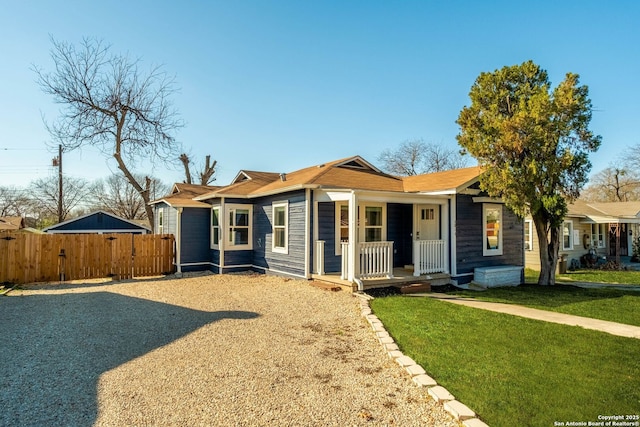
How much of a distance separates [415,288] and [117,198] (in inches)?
1695

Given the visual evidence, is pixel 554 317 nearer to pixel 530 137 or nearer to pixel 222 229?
pixel 530 137

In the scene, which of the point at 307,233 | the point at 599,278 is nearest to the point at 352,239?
the point at 307,233

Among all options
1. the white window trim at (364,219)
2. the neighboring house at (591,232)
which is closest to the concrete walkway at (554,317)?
the white window trim at (364,219)

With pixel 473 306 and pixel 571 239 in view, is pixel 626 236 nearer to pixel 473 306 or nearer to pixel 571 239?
pixel 571 239

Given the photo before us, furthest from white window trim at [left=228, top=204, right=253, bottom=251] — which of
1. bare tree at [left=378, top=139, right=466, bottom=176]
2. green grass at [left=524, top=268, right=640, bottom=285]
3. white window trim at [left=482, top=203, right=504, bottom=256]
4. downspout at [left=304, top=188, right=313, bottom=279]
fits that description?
bare tree at [left=378, top=139, right=466, bottom=176]

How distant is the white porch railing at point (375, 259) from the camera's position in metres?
9.05

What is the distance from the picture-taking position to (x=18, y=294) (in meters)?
9.14

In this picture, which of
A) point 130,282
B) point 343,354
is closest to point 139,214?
point 130,282

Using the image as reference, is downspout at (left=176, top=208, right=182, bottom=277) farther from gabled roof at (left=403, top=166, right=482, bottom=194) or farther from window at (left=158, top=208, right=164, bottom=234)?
gabled roof at (left=403, top=166, right=482, bottom=194)

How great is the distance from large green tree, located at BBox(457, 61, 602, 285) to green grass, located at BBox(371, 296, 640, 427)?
456cm

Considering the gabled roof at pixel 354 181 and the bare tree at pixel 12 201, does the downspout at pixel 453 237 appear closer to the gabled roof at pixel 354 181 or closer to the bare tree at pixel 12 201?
the gabled roof at pixel 354 181

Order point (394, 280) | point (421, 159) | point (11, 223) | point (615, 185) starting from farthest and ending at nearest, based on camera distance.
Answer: point (615, 185) < point (421, 159) < point (11, 223) < point (394, 280)

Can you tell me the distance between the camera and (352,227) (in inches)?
335

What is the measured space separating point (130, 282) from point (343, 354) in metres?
9.16
